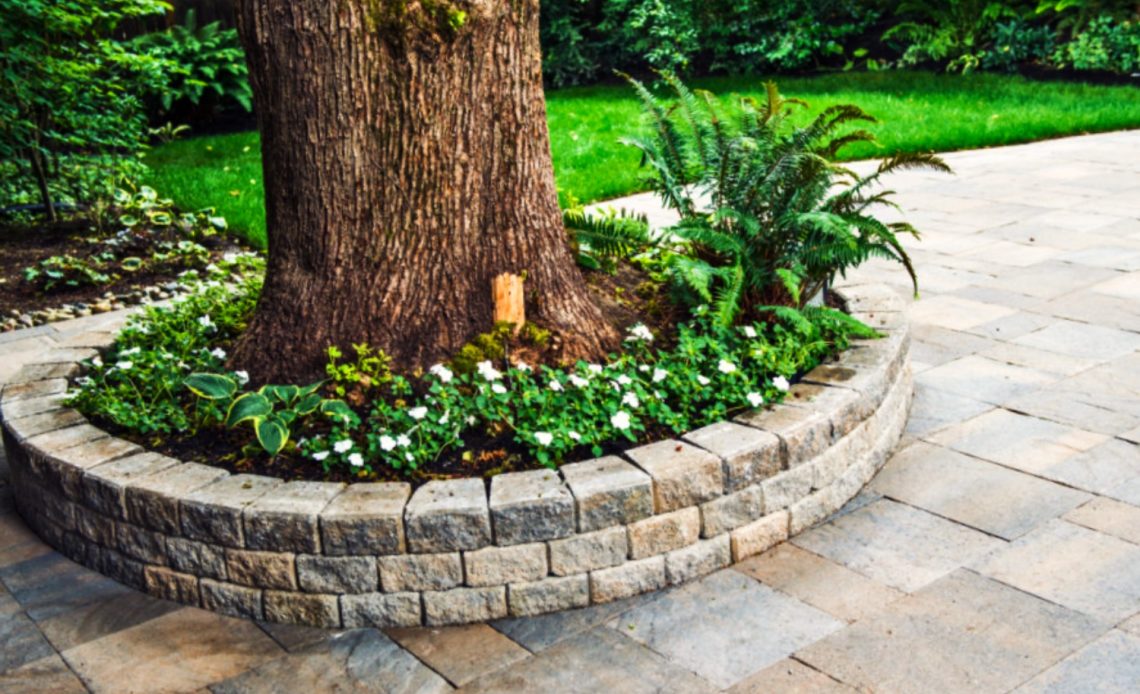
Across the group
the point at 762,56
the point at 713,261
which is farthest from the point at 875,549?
the point at 762,56

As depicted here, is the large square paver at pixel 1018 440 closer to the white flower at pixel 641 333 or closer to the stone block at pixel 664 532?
the white flower at pixel 641 333

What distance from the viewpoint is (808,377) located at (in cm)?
399

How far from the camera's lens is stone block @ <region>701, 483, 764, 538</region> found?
11.3 ft

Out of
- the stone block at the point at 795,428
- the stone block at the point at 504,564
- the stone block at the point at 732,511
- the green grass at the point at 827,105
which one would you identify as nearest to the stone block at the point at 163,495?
the stone block at the point at 504,564

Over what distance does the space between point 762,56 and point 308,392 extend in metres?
10.7

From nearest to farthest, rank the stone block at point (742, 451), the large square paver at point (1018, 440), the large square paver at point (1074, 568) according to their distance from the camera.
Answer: the large square paver at point (1074, 568), the stone block at point (742, 451), the large square paver at point (1018, 440)

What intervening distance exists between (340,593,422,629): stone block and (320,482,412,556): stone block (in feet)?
0.45

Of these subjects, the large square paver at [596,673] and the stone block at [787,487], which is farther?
the stone block at [787,487]

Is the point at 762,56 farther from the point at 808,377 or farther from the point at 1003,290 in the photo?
the point at 808,377

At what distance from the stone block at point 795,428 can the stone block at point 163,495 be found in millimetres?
1682

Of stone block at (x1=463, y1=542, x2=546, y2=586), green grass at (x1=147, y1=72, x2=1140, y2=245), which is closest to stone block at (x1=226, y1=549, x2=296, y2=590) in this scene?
stone block at (x1=463, y1=542, x2=546, y2=586)

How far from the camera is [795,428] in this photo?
3.59 m

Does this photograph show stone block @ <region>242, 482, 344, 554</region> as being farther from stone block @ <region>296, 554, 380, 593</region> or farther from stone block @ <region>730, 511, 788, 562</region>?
stone block @ <region>730, 511, 788, 562</region>

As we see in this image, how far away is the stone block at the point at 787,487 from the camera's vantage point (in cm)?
354
